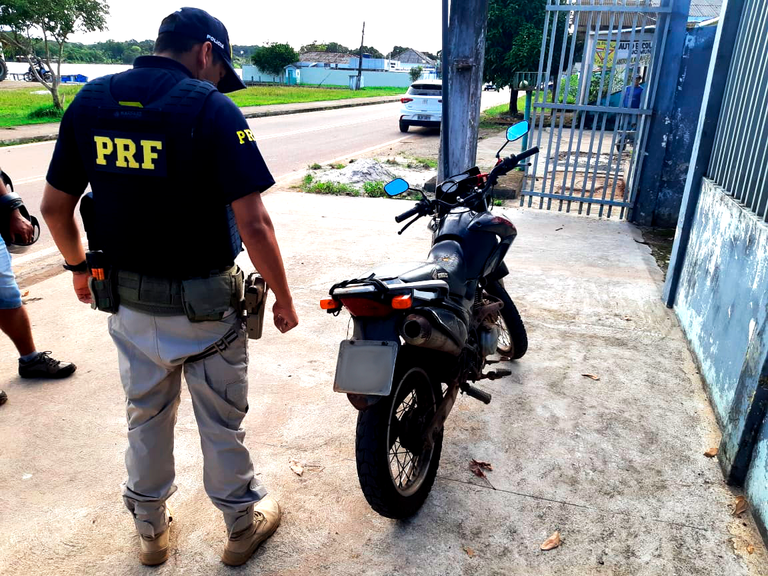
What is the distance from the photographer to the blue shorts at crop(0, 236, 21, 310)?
3.22 m

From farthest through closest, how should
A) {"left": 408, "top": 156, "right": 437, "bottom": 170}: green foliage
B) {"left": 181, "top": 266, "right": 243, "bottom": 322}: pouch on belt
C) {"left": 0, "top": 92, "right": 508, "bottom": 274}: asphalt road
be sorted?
{"left": 408, "top": 156, "right": 437, "bottom": 170}: green foliage, {"left": 0, "top": 92, "right": 508, "bottom": 274}: asphalt road, {"left": 181, "top": 266, "right": 243, "bottom": 322}: pouch on belt

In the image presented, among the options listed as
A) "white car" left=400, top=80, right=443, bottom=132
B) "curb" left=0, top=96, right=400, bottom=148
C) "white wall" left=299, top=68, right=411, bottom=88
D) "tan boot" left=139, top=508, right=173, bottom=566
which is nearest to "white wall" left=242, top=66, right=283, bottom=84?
"white wall" left=299, top=68, right=411, bottom=88

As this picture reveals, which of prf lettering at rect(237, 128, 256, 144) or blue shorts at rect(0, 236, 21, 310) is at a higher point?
prf lettering at rect(237, 128, 256, 144)

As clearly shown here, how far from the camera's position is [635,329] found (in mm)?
4371

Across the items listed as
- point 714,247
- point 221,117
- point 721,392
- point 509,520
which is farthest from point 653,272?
point 221,117

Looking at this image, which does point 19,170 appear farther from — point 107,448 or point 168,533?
point 168,533

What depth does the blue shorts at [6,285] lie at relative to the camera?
10.6 feet

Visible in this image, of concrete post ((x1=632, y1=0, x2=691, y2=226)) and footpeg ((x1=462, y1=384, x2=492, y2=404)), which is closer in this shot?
footpeg ((x1=462, y1=384, x2=492, y2=404))

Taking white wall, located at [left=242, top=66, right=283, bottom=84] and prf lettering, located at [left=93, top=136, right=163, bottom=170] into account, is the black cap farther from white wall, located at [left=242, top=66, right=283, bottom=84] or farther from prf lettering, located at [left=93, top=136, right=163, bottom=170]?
white wall, located at [left=242, top=66, right=283, bottom=84]

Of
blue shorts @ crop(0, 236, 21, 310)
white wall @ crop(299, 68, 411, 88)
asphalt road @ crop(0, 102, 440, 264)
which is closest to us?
blue shorts @ crop(0, 236, 21, 310)

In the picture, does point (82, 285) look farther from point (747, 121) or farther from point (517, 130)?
point (747, 121)

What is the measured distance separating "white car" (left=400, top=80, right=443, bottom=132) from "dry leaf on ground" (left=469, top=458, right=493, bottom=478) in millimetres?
15454

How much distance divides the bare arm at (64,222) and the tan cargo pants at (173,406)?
0.31m

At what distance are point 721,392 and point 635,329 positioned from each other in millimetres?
1231
